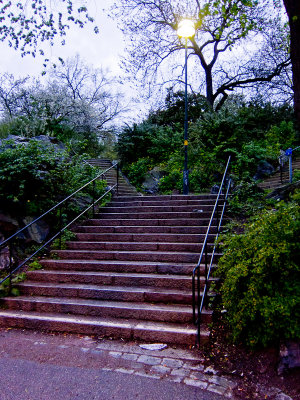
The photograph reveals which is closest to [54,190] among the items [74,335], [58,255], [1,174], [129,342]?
[1,174]

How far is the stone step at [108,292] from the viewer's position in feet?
14.8

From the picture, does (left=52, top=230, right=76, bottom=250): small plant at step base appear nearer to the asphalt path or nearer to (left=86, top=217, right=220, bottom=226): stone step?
(left=86, top=217, right=220, bottom=226): stone step

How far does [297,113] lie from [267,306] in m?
9.00

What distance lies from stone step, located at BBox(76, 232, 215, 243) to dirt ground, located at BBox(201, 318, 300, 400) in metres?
2.50

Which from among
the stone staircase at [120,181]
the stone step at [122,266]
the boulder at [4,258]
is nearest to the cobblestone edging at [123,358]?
the stone step at [122,266]

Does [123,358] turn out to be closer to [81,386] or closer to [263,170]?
[81,386]

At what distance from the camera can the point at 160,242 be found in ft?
20.5

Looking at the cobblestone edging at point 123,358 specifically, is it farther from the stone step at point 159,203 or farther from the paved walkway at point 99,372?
the stone step at point 159,203

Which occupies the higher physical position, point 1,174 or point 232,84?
point 232,84

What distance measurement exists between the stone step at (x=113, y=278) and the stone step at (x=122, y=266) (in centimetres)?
9

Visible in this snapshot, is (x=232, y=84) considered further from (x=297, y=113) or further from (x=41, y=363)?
(x=41, y=363)

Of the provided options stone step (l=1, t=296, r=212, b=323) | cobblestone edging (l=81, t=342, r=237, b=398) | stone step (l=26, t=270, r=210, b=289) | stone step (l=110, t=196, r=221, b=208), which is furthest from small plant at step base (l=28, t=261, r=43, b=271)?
stone step (l=110, t=196, r=221, b=208)

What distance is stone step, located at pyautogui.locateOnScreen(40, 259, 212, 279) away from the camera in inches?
202

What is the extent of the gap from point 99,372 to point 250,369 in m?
1.62
